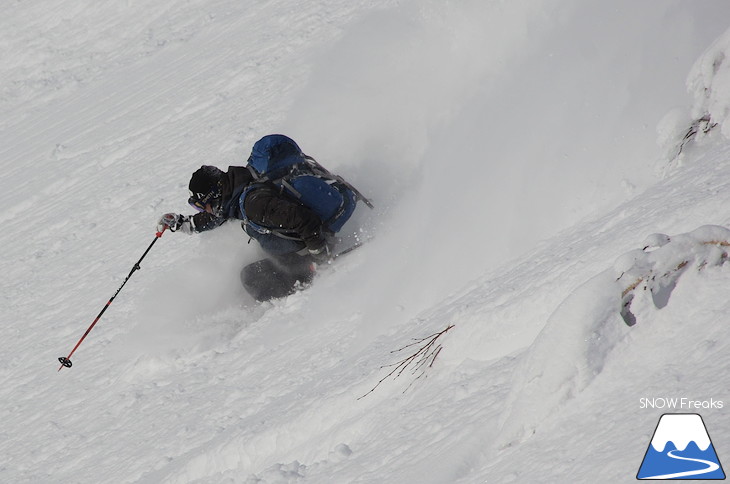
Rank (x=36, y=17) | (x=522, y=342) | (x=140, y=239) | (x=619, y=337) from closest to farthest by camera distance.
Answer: (x=619, y=337), (x=522, y=342), (x=140, y=239), (x=36, y=17)

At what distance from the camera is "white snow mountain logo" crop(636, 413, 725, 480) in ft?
9.07

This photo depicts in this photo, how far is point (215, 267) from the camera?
8461mm

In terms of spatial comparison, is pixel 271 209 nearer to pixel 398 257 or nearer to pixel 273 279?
pixel 273 279

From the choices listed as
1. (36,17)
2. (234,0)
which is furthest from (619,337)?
(36,17)

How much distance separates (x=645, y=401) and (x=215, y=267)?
5862 mm

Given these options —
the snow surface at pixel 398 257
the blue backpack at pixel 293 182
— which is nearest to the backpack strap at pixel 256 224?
the blue backpack at pixel 293 182

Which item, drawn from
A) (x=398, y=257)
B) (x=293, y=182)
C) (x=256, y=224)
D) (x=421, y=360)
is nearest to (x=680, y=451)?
(x=421, y=360)

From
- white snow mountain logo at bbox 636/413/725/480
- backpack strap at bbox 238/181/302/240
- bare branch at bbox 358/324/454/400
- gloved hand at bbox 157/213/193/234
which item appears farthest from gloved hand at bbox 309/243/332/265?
white snow mountain logo at bbox 636/413/725/480

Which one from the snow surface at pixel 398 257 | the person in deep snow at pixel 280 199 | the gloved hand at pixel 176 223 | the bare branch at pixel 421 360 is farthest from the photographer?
the gloved hand at pixel 176 223

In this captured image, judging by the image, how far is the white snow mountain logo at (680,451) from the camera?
2764mm

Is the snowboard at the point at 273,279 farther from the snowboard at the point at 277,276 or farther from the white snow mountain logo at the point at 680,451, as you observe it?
the white snow mountain logo at the point at 680,451

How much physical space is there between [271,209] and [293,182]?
452 mm

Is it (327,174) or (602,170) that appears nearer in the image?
(602,170)

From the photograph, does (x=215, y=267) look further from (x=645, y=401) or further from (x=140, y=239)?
(x=645, y=401)
